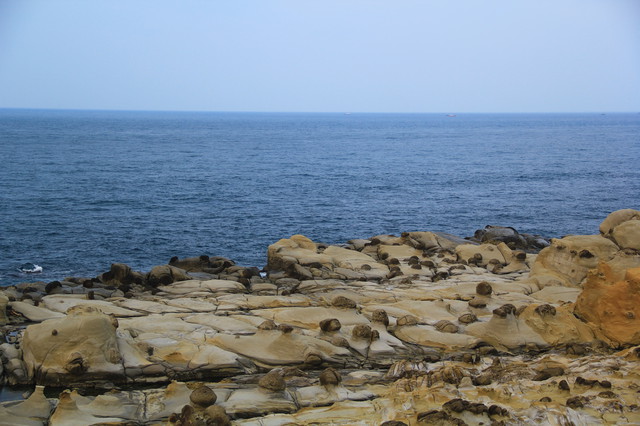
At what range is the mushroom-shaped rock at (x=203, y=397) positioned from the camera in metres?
15.2

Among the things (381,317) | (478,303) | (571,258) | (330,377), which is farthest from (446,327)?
(571,258)

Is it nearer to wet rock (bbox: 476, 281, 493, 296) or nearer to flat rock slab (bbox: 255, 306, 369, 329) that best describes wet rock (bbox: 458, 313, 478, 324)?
wet rock (bbox: 476, 281, 493, 296)

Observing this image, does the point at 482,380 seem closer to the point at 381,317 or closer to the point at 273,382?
the point at 381,317

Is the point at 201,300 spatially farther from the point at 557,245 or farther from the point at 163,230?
the point at 163,230

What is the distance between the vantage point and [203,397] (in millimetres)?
15250

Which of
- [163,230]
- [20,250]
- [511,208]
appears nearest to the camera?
[20,250]

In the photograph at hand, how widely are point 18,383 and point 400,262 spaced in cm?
1949

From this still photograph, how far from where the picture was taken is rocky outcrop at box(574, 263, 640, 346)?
2093 cm

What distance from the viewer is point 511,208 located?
6262cm

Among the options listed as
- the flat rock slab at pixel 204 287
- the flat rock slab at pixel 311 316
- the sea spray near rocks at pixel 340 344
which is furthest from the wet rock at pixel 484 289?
the flat rock slab at pixel 204 287

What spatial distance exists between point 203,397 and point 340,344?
18.8ft

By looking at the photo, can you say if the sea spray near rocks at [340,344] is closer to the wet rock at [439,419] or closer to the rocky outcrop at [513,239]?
the wet rock at [439,419]

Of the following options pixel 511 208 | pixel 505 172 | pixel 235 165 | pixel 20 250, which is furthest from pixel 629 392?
pixel 235 165

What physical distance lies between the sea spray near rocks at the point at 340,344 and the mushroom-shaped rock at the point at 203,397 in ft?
0.10
